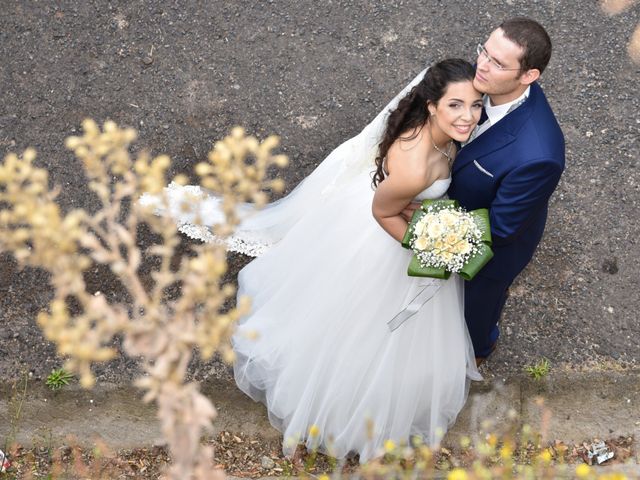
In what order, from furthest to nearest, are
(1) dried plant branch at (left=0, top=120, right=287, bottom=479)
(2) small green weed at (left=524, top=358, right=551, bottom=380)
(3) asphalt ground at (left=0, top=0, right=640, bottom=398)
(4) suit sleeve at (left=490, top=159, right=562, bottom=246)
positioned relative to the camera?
(3) asphalt ground at (left=0, top=0, right=640, bottom=398) < (2) small green weed at (left=524, top=358, right=551, bottom=380) < (4) suit sleeve at (left=490, top=159, right=562, bottom=246) < (1) dried plant branch at (left=0, top=120, right=287, bottom=479)

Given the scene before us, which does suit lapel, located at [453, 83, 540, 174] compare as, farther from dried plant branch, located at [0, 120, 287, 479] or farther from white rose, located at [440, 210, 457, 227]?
dried plant branch, located at [0, 120, 287, 479]

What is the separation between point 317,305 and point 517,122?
1.35m

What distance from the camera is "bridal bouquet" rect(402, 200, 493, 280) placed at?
3.07 meters

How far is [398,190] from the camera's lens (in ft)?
10.4

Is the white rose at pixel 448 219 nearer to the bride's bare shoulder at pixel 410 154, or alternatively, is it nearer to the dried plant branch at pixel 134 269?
the bride's bare shoulder at pixel 410 154

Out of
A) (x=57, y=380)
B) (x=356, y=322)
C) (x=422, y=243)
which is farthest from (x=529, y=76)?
(x=57, y=380)

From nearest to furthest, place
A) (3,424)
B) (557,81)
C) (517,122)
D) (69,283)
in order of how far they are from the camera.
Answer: (69,283), (517,122), (3,424), (557,81)

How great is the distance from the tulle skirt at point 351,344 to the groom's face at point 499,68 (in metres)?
0.82

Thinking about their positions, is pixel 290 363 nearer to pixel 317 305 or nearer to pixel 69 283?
pixel 317 305

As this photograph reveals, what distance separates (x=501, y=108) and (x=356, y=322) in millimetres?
1243

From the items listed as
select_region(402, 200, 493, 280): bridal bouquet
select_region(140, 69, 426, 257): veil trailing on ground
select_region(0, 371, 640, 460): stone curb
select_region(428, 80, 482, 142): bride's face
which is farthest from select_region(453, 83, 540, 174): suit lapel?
select_region(0, 371, 640, 460): stone curb

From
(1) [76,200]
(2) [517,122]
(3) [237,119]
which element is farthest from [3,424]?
(2) [517,122]

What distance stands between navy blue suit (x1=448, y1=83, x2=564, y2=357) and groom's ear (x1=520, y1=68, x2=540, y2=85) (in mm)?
84

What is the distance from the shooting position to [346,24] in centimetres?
519
